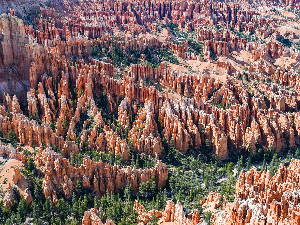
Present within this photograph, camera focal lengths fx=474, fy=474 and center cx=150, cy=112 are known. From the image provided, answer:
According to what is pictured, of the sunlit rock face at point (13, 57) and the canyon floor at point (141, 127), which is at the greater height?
the sunlit rock face at point (13, 57)

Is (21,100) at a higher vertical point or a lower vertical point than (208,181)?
higher

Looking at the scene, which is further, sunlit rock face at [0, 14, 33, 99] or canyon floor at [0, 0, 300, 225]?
sunlit rock face at [0, 14, 33, 99]

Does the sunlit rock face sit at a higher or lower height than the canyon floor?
higher

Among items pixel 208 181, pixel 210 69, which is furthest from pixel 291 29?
pixel 208 181

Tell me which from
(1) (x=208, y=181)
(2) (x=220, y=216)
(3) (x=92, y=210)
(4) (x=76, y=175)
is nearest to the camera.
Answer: (2) (x=220, y=216)

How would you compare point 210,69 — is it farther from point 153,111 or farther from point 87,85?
point 87,85

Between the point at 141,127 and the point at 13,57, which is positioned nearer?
the point at 141,127

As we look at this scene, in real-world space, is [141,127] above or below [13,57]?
below

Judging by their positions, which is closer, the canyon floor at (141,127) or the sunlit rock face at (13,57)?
the canyon floor at (141,127)
